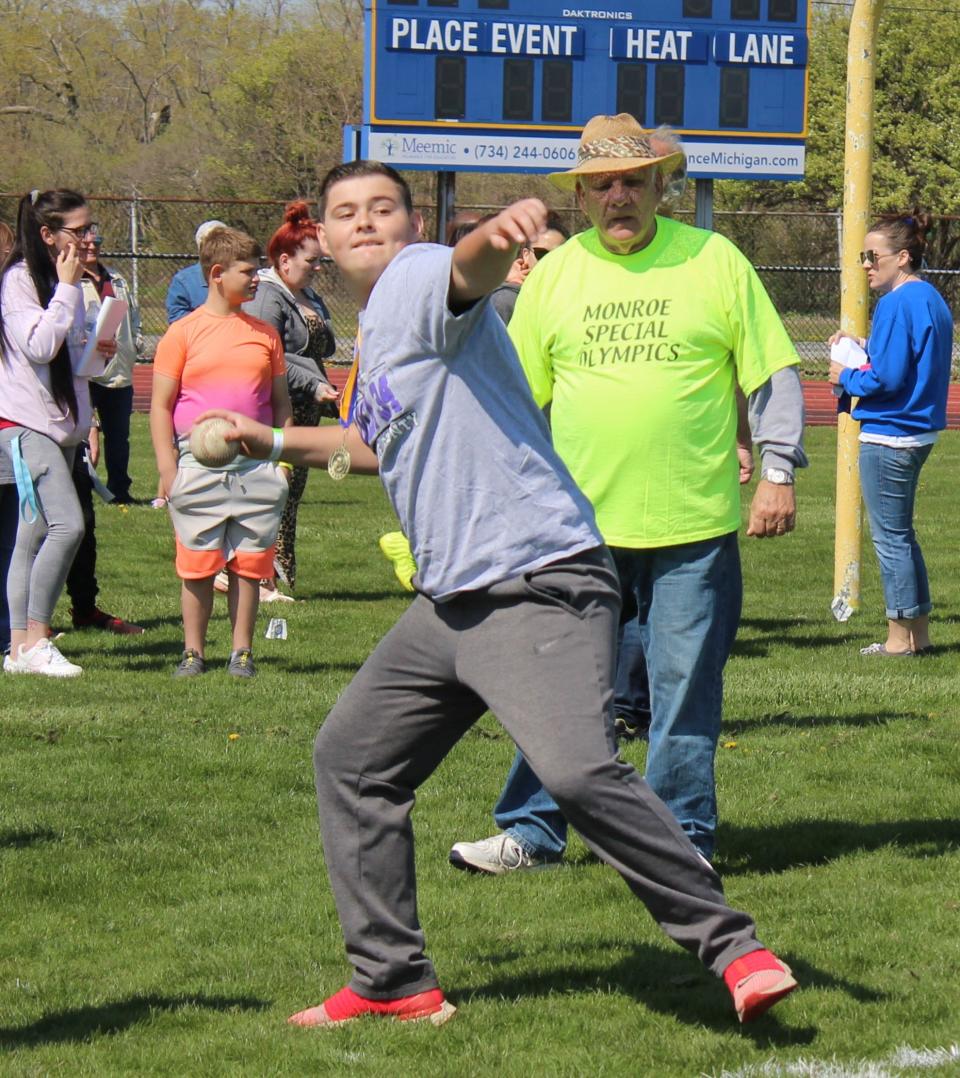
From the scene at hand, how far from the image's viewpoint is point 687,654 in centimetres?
522

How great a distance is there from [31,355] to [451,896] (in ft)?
13.4

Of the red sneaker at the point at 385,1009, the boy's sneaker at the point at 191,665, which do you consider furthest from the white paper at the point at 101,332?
the red sneaker at the point at 385,1009

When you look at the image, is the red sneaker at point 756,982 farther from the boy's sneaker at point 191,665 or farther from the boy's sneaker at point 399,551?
the boy's sneaker at point 191,665

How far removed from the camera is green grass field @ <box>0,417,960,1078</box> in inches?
164

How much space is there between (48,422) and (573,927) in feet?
14.6

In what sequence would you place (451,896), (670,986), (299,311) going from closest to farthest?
(670,986) < (451,896) < (299,311)

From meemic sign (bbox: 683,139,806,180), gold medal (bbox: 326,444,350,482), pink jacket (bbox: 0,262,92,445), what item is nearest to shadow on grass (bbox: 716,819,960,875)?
gold medal (bbox: 326,444,350,482)

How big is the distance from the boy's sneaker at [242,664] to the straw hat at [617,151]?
4193 millimetres

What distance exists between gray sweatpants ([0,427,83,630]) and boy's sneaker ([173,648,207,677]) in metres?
0.69

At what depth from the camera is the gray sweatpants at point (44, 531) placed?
335 inches

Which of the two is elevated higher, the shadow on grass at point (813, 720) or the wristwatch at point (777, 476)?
the wristwatch at point (777, 476)

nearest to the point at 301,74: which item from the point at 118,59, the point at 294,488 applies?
the point at 118,59

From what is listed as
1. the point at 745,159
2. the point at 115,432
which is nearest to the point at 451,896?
the point at 115,432

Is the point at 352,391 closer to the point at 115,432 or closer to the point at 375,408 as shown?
the point at 375,408
